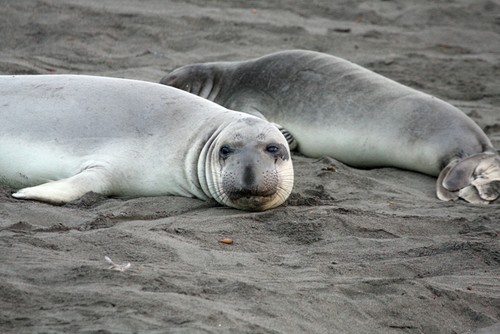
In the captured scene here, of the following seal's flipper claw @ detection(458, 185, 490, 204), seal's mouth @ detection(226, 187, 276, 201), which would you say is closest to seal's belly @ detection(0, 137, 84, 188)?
seal's mouth @ detection(226, 187, 276, 201)

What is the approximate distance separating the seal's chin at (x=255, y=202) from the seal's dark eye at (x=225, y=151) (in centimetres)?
28

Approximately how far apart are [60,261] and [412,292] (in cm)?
148

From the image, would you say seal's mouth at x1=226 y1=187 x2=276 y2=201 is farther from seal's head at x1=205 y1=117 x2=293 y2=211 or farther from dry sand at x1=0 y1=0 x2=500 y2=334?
dry sand at x1=0 y1=0 x2=500 y2=334

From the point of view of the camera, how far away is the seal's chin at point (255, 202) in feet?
11.7

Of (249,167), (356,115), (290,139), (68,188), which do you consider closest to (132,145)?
(68,188)

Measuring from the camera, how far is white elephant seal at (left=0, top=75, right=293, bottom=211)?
11.9 ft

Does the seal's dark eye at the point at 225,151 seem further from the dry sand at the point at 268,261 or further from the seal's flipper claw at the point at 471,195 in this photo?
the seal's flipper claw at the point at 471,195

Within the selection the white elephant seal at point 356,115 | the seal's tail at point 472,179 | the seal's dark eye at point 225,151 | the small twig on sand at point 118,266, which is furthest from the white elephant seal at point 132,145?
the white elephant seal at point 356,115

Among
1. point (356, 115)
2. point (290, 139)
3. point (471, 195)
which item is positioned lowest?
point (290, 139)

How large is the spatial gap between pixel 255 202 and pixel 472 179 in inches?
77.1

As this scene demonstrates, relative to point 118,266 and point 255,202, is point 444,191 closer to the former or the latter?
point 255,202

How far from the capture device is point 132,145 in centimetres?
401

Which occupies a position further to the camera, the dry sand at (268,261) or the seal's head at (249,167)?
the seal's head at (249,167)

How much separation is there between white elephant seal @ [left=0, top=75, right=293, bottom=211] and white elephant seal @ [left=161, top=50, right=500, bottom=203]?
1610 millimetres
